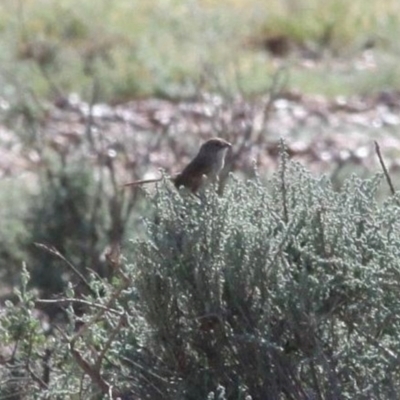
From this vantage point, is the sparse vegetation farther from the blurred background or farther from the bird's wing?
the bird's wing

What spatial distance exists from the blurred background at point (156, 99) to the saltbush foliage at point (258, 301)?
341 cm

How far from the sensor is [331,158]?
1167 centimetres

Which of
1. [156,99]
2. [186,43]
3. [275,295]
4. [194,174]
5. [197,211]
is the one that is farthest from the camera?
[186,43]

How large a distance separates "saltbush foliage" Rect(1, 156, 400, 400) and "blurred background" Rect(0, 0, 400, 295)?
3.41 metres

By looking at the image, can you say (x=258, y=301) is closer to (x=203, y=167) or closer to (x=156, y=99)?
(x=203, y=167)

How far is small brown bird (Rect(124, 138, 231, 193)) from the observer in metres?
5.89

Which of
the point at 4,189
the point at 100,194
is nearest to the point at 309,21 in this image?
the point at 4,189

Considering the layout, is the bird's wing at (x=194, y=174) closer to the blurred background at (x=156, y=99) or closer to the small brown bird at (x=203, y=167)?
the small brown bird at (x=203, y=167)

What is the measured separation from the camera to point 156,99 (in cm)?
1386

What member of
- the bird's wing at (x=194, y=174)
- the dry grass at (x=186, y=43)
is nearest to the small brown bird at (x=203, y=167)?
the bird's wing at (x=194, y=174)

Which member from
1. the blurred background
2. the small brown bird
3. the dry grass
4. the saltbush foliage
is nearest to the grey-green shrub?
the saltbush foliage

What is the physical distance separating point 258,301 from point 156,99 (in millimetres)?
9699

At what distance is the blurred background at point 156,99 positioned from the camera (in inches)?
334

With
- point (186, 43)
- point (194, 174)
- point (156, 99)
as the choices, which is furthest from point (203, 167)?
point (186, 43)
